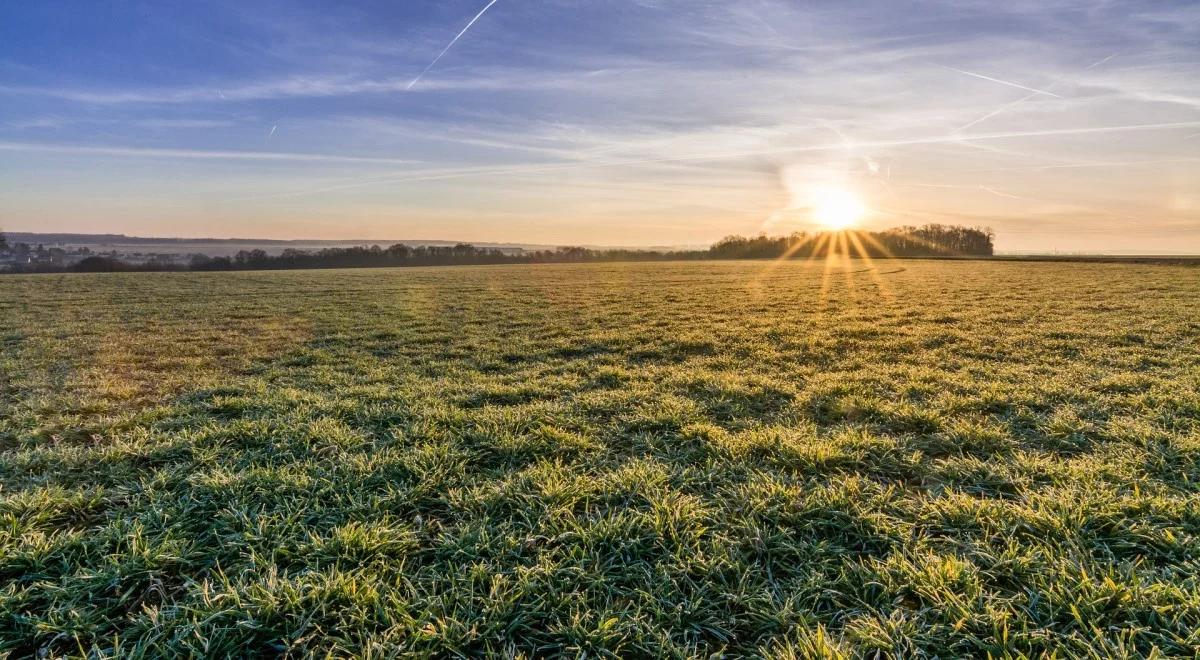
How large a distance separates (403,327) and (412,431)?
29.8ft

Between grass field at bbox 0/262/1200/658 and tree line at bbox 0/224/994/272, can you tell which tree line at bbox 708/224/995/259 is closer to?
tree line at bbox 0/224/994/272

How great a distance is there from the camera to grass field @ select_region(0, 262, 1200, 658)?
8.89 feet

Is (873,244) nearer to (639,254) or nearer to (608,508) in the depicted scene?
(639,254)

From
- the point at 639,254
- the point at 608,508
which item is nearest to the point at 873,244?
the point at 639,254

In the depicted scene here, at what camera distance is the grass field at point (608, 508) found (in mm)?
2709

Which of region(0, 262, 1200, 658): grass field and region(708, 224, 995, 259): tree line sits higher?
region(708, 224, 995, 259): tree line

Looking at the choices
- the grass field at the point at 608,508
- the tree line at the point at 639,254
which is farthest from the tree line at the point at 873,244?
the grass field at the point at 608,508

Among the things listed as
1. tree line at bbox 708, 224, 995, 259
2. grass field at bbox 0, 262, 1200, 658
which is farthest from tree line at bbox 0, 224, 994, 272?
grass field at bbox 0, 262, 1200, 658

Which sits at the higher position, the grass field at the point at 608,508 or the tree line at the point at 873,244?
the tree line at the point at 873,244

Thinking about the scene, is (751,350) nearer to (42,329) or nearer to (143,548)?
(143,548)

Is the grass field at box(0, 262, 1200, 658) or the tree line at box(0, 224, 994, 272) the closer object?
the grass field at box(0, 262, 1200, 658)

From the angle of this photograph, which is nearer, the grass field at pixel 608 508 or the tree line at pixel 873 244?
the grass field at pixel 608 508

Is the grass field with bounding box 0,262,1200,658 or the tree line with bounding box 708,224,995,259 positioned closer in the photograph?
the grass field with bounding box 0,262,1200,658

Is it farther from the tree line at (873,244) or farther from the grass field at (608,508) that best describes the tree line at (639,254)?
the grass field at (608,508)
